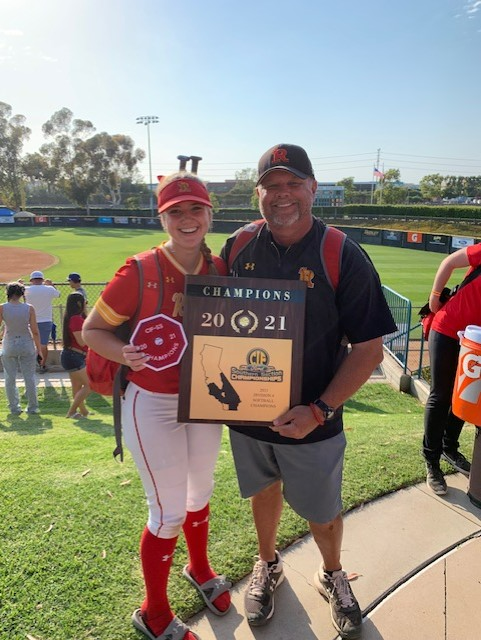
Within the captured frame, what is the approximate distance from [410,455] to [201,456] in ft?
7.56

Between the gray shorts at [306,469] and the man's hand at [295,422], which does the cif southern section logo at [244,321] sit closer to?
the man's hand at [295,422]

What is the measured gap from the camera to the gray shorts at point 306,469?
7.21ft

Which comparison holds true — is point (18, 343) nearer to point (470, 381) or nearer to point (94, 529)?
point (94, 529)

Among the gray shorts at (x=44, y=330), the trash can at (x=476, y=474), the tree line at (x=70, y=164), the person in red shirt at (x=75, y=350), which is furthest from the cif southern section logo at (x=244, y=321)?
the tree line at (x=70, y=164)

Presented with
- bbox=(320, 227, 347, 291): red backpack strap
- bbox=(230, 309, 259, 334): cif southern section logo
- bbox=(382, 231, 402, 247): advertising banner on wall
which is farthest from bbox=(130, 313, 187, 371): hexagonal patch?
bbox=(382, 231, 402, 247): advertising banner on wall

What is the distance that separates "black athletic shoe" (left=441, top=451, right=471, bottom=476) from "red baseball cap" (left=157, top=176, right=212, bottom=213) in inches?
116

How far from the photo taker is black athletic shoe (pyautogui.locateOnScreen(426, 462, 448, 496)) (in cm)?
326

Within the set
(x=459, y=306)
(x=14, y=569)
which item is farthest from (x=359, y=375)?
(x=14, y=569)

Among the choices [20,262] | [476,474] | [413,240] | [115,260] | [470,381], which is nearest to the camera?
[470,381]

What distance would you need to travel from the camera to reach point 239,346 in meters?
1.94

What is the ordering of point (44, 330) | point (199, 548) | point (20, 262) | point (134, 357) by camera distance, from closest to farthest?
point (134, 357), point (199, 548), point (44, 330), point (20, 262)

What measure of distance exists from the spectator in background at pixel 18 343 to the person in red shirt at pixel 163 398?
5842 millimetres

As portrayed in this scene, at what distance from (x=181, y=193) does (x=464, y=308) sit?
92.6 inches

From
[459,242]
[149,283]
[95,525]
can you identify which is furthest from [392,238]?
[149,283]
